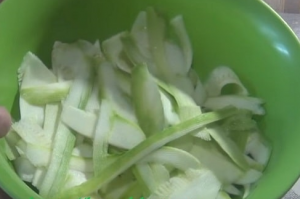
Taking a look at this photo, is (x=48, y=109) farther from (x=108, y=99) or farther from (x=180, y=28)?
(x=180, y=28)

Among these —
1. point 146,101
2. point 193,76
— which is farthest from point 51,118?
point 193,76

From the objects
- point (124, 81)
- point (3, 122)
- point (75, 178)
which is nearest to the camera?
point (3, 122)

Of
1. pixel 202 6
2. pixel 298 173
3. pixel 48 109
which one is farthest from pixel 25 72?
pixel 298 173

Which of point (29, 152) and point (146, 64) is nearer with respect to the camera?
point (29, 152)

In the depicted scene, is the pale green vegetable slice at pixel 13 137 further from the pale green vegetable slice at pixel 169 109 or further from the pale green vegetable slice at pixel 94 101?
the pale green vegetable slice at pixel 169 109

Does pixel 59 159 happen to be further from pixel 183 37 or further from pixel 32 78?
pixel 183 37

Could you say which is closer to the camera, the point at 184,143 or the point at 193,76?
the point at 184,143
